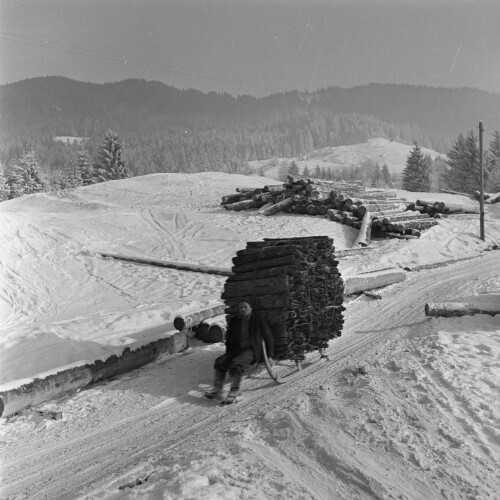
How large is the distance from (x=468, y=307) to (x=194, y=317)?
5.94 meters

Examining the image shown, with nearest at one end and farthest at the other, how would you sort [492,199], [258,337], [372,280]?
[258,337] → [372,280] → [492,199]

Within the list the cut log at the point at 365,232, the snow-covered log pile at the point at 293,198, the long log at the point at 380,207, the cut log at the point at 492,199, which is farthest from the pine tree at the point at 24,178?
the cut log at the point at 492,199

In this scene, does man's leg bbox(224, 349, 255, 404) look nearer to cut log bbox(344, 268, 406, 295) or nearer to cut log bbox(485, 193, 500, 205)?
cut log bbox(344, 268, 406, 295)

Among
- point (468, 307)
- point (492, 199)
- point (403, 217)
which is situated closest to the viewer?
point (468, 307)

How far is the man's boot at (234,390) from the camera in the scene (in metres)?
6.86

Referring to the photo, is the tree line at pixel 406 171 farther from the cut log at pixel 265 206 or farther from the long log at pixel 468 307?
the long log at pixel 468 307

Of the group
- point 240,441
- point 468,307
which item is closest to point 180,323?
point 240,441

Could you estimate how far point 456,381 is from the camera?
666 cm

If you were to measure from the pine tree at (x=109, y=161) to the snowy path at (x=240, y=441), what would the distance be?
54305 mm

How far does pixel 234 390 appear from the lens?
23.4 feet

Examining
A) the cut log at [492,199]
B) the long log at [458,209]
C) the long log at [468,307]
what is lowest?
the cut log at [492,199]

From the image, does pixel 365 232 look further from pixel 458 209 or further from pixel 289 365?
pixel 289 365

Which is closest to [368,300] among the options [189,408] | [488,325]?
[488,325]

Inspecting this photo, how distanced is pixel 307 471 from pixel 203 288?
1043 centimetres
